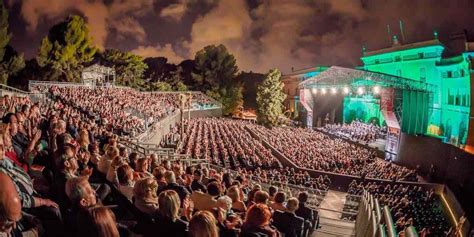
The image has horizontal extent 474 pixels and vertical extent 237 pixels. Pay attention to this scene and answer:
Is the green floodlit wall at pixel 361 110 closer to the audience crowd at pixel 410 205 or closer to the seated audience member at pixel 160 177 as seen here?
the audience crowd at pixel 410 205

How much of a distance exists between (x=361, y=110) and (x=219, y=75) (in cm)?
2280

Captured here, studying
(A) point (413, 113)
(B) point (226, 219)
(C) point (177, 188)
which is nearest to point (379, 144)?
(A) point (413, 113)

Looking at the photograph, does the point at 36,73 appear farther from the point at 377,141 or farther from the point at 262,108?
the point at 377,141

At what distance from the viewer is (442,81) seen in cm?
3484

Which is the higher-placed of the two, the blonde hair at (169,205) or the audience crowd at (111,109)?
the audience crowd at (111,109)

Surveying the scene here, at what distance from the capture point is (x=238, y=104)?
56.3 metres

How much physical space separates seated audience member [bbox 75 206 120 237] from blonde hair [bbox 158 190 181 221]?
31.6 inches

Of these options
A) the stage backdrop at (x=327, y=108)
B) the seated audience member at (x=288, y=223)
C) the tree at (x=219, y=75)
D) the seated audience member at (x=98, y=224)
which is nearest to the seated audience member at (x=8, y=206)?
the seated audience member at (x=98, y=224)

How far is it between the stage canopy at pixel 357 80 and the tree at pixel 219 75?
66.4 ft

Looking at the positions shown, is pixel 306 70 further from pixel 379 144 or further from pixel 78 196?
pixel 78 196

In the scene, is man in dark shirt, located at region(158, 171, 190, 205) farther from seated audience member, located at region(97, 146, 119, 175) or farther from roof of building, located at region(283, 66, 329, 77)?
roof of building, located at region(283, 66, 329, 77)

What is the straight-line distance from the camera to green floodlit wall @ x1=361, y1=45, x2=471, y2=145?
30.5m

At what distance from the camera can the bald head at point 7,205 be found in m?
2.45

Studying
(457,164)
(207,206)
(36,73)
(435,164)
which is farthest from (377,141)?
(36,73)
